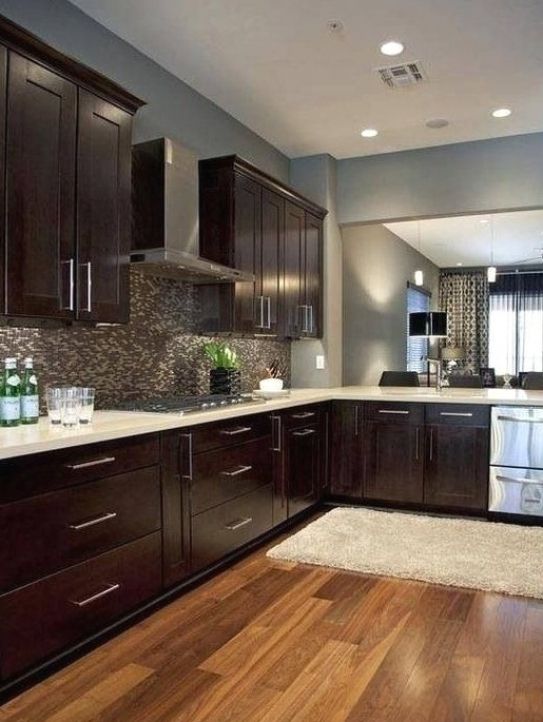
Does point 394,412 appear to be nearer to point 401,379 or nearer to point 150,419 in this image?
point 401,379

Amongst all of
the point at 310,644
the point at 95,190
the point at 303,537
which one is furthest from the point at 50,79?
the point at 303,537

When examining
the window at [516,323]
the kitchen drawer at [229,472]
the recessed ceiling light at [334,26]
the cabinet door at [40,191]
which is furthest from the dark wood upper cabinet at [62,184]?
the window at [516,323]

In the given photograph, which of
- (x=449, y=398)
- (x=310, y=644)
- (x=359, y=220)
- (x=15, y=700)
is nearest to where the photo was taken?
(x=15, y=700)

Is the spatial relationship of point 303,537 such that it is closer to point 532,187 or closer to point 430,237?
point 532,187

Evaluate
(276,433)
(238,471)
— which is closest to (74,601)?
(238,471)

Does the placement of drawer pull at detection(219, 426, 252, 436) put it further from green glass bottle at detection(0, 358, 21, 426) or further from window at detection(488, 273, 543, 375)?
window at detection(488, 273, 543, 375)

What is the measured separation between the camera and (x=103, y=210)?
8.63ft

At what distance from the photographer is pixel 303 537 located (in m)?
3.62

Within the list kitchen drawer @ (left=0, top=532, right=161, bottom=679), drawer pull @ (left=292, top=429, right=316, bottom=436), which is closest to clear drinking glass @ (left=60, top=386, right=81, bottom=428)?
kitchen drawer @ (left=0, top=532, right=161, bottom=679)

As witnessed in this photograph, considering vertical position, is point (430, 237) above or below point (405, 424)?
above

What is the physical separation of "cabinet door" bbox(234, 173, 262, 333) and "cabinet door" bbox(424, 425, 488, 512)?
1523 mm

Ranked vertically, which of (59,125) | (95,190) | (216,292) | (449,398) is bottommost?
(449,398)

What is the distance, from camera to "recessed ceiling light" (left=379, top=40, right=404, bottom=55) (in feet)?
10.6

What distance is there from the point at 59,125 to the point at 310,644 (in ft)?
7.49
